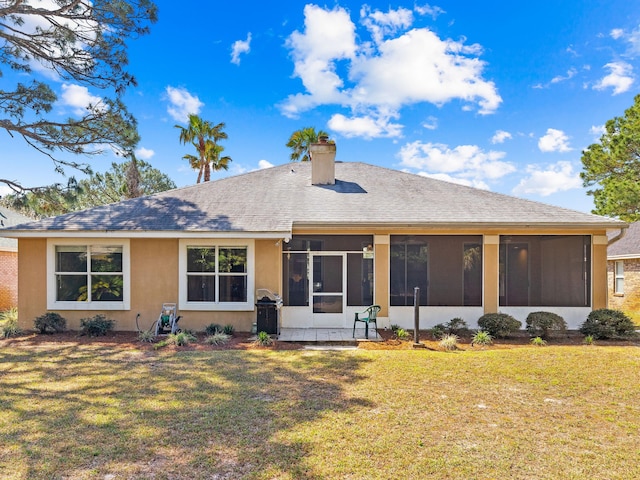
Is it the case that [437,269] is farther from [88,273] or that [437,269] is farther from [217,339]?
[88,273]

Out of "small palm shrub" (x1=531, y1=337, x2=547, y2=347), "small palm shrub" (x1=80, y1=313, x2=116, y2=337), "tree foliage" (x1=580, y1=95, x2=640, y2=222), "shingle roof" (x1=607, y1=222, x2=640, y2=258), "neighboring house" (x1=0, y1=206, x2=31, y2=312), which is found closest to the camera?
"small palm shrub" (x1=531, y1=337, x2=547, y2=347)

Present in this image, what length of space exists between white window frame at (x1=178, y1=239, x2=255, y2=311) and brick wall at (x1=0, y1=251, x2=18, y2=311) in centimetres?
1156

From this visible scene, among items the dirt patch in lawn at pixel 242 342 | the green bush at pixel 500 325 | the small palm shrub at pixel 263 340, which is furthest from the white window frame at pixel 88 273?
the green bush at pixel 500 325

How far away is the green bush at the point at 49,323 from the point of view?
387 inches

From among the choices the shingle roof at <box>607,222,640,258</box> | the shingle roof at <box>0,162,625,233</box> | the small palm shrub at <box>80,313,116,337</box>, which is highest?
the shingle roof at <box>0,162,625,233</box>

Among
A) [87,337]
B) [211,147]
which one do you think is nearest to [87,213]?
[87,337]

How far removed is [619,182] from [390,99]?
51.1 feet

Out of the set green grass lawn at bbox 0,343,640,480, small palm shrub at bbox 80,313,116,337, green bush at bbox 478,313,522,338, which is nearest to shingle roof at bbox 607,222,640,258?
green bush at bbox 478,313,522,338

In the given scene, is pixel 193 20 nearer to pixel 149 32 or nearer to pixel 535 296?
→ pixel 149 32

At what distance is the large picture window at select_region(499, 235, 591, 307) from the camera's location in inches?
421

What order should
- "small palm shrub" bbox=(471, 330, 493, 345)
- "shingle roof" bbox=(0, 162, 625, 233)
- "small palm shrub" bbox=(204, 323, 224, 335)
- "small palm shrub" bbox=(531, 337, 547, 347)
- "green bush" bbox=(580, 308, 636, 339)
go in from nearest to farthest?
"small palm shrub" bbox=(531, 337, 547, 347)
"small palm shrub" bbox=(471, 330, 493, 345)
"green bush" bbox=(580, 308, 636, 339)
"small palm shrub" bbox=(204, 323, 224, 335)
"shingle roof" bbox=(0, 162, 625, 233)

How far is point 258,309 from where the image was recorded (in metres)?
9.61

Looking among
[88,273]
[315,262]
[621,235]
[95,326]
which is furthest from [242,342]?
[621,235]

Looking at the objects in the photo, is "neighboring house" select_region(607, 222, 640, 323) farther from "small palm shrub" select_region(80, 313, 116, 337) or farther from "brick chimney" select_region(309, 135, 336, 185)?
"small palm shrub" select_region(80, 313, 116, 337)
